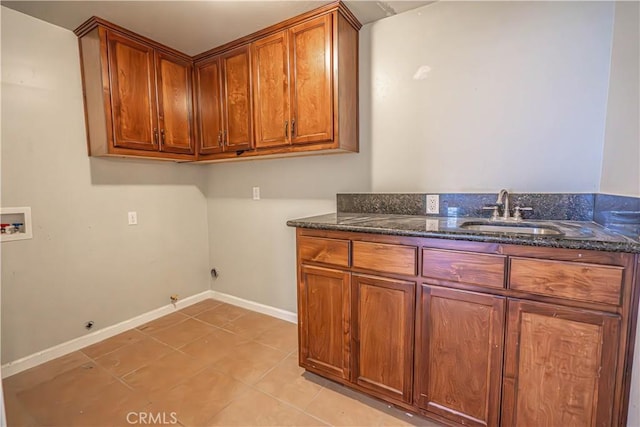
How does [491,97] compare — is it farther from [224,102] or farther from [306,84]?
[224,102]

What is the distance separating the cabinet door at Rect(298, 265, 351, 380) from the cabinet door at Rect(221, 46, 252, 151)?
118 cm

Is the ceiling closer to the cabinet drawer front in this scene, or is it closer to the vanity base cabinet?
the vanity base cabinet

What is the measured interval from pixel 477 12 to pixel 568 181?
3.57 ft


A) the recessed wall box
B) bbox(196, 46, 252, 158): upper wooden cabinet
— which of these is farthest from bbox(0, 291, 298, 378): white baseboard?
bbox(196, 46, 252, 158): upper wooden cabinet

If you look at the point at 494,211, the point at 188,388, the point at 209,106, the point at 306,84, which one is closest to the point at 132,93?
the point at 209,106

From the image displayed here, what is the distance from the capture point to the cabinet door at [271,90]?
6.66 feet

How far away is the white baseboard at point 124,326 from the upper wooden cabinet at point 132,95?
4.52ft

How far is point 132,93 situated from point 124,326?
1.85m

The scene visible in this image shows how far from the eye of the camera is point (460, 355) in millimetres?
1317

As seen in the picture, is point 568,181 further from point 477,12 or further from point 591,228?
point 477,12

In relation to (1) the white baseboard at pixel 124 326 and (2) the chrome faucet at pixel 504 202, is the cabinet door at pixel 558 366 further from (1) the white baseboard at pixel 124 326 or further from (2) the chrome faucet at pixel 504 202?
(1) the white baseboard at pixel 124 326

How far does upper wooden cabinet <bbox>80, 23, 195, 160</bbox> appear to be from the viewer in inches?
79.0

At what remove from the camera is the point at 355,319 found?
5.21 ft

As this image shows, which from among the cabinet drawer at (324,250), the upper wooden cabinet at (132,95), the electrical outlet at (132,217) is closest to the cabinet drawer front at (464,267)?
the cabinet drawer at (324,250)
